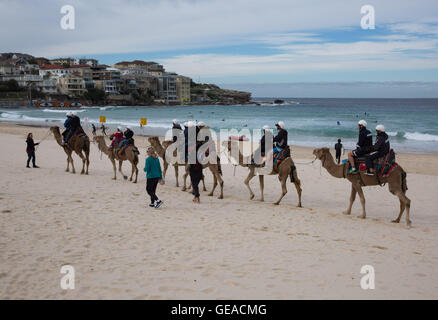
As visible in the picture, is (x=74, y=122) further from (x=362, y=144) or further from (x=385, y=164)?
(x=385, y=164)

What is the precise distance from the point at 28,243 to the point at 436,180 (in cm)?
1692

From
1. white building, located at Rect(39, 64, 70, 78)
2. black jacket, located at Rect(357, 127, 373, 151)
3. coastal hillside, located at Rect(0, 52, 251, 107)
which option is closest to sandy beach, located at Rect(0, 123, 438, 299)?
black jacket, located at Rect(357, 127, 373, 151)

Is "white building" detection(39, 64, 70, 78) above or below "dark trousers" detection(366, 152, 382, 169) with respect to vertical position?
above

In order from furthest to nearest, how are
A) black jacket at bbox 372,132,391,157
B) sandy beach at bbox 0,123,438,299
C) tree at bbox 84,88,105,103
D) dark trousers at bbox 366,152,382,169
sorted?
1. tree at bbox 84,88,105,103
2. dark trousers at bbox 366,152,382,169
3. black jacket at bbox 372,132,391,157
4. sandy beach at bbox 0,123,438,299

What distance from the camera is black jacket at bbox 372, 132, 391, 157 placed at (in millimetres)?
10211

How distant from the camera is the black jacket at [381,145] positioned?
33.5 feet

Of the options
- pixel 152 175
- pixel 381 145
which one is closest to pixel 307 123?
pixel 381 145

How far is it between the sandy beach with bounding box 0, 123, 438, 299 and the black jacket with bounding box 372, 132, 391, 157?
6.45 feet

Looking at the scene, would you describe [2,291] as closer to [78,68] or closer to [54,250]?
[54,250]

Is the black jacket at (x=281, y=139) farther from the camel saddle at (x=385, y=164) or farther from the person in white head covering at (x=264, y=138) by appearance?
the camel saddle at (x=385, y=164)

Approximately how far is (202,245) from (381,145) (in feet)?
19.3

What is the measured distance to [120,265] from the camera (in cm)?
648

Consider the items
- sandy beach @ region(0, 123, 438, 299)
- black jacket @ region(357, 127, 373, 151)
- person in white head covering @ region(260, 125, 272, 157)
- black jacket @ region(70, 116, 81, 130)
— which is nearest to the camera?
sandy beach @ region(0, 123, 438, 299)

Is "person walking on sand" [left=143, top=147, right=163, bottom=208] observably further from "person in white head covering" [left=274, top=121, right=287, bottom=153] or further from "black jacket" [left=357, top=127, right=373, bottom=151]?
"black jacket" [left=357, top=127, right=373, bottom=151]
